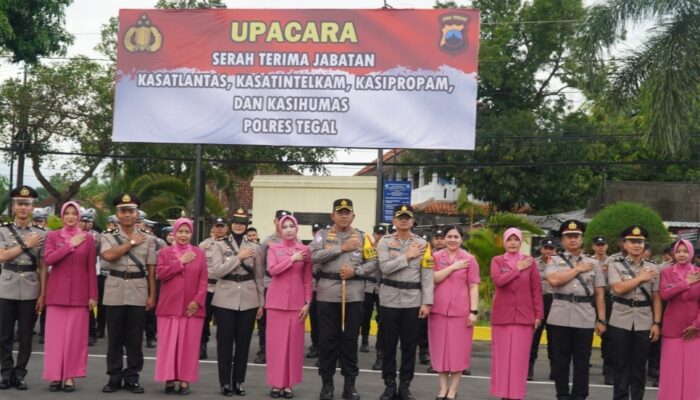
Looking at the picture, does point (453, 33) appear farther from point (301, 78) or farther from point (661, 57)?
point (661, 57)

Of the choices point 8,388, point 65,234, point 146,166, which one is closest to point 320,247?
point 65,234

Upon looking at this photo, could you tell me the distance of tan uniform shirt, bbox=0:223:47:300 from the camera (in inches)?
388

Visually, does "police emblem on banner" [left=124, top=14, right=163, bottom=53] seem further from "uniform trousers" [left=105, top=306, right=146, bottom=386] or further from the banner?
"uniform trousers" [left=105, top=306, right=146, bottom=386]

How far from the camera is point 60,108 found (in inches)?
1213

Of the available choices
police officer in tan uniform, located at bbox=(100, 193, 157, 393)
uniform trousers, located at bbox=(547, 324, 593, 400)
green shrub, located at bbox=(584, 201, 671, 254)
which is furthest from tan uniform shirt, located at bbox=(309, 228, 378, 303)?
→ green shrub, located at bbox=(584, 201, 671, 254)

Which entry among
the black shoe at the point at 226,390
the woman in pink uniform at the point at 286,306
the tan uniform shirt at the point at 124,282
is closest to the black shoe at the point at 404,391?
the woman in pink uniform at the point at 286,306

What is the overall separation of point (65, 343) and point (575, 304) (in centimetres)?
479

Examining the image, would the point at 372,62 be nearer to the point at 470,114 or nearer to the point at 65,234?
the point at 470,114

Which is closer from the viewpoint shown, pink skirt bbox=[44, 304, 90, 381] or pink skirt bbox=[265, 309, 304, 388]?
pink skirt bbox=[44, 304, 90, 381]

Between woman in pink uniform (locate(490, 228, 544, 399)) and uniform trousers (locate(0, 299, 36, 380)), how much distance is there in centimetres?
443

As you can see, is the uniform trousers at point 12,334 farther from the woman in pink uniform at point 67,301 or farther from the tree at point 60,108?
the tree at point 60,108

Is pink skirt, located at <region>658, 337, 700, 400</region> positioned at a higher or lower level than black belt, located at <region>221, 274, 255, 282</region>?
lower

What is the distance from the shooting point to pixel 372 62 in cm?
1789

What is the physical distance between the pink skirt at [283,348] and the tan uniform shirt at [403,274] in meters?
0.95
